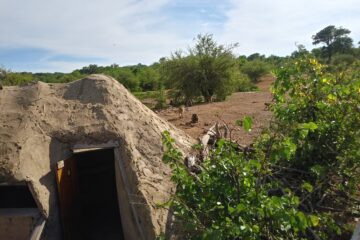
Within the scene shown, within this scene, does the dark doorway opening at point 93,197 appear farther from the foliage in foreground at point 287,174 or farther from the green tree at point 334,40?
the green tree at point 334,40

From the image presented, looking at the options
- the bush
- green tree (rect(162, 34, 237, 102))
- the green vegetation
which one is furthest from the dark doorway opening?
the bush

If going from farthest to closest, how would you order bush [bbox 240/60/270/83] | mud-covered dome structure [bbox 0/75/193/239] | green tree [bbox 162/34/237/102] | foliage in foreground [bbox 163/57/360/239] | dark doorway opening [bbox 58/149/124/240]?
bush [bbox 240/60/270/83] < green tree [bbox 162/34/237/102] < dark doorway opening [bbox 58/149/124/240] < mud-covered dome structure [bbox 0/75/193/239] < foliage in foreground [bbox 163/57/360/239]

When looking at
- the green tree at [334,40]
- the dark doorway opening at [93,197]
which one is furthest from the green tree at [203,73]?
the green tree at [334,40]

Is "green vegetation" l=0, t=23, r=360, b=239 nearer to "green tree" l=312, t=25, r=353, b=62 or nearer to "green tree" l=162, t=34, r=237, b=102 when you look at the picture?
"green tree" l=162, t=34, r=237, b=102

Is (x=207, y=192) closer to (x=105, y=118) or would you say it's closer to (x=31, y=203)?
(x=105, y=118)

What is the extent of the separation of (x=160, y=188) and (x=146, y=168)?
423 millimetres

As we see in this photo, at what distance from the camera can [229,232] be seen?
9.79ft

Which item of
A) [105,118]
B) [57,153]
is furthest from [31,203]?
[105,118]

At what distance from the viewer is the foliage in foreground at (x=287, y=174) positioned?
9.86 feet

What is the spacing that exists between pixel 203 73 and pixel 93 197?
15.0 metres

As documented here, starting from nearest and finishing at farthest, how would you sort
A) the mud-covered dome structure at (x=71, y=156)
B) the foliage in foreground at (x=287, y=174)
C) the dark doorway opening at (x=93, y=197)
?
1. the foliage in foreground at (x=287, y=174)
2. the mud-covered dome structure at (x=71, y=156)
3. the dark doorway opening at (x=93, y=197)

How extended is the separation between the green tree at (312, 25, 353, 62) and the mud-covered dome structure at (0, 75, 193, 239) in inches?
1731

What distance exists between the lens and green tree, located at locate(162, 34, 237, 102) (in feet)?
72.8

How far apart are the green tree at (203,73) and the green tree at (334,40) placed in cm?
2803
